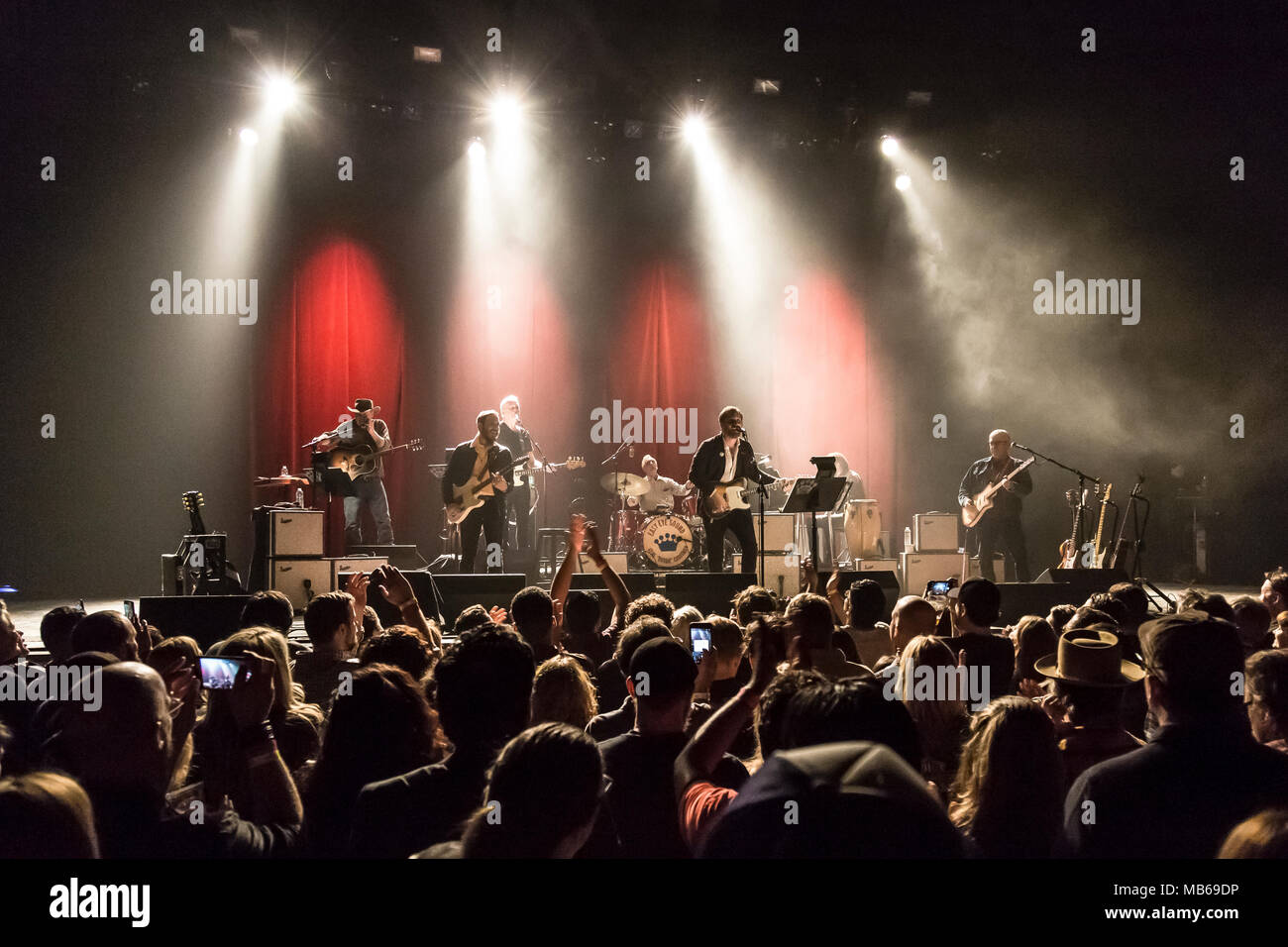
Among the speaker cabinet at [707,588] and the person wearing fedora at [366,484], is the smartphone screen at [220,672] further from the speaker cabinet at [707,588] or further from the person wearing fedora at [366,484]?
the person wearing fedora at [366,484]

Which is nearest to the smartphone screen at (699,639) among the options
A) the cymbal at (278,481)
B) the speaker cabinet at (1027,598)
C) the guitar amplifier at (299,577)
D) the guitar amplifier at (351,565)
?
the speaker cabinet at (1027,598)

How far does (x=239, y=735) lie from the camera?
8.52 feet

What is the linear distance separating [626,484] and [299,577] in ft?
16.0

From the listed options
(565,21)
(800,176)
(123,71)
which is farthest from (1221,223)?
(123,71)

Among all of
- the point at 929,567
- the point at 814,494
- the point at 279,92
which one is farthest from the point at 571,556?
the point at 279,92

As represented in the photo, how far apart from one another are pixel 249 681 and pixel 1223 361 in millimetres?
13885

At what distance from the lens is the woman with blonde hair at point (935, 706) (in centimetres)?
303

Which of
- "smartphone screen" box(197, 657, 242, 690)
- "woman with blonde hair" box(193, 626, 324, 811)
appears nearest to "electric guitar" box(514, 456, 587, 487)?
"woman with blonde hair" box(193, 626, 324, 811)

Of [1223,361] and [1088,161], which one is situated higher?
[1088,161]

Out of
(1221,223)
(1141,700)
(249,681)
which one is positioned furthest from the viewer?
(1221,223)

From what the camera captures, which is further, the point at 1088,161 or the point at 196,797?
the point at 1088,161

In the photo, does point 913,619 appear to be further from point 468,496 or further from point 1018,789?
point 468,496

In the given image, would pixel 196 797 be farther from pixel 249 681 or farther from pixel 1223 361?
pixel 1223 361

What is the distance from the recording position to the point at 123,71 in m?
11.4
